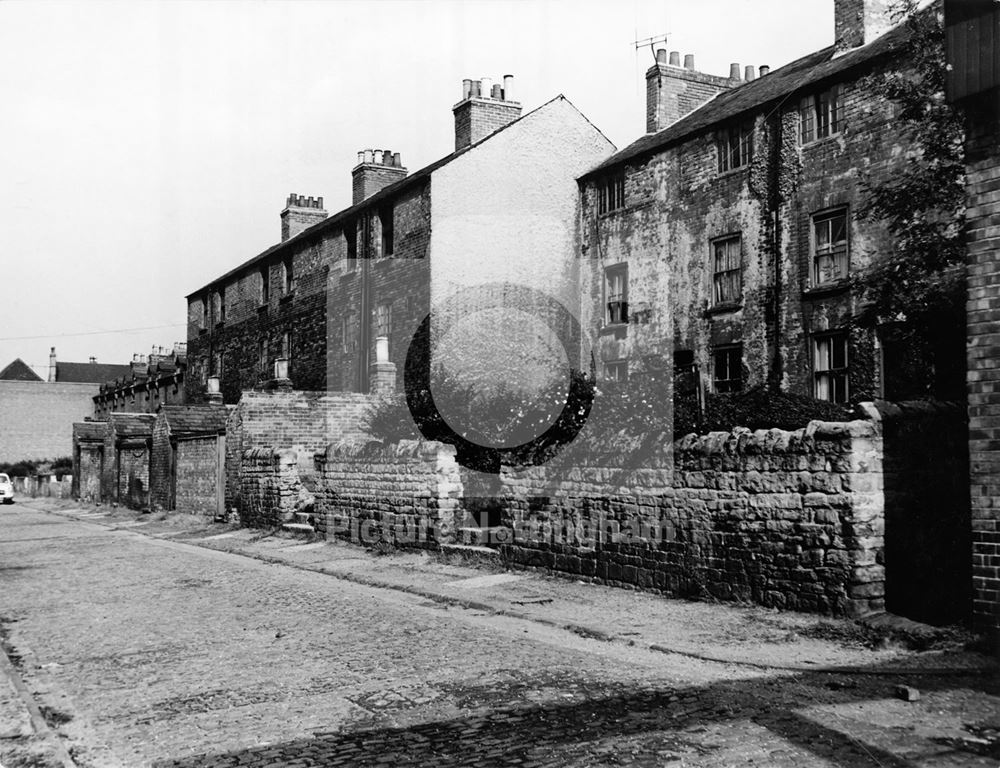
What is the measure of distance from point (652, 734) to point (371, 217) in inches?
987

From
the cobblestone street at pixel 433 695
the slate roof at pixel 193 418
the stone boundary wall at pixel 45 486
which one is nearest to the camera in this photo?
the cobblestone street at pixel 433 695

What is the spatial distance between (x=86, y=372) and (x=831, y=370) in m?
75.9

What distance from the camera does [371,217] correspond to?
28891 millimetres

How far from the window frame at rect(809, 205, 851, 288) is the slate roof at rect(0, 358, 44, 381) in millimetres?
76009

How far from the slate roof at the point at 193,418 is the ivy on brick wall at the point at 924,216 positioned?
21.6 m

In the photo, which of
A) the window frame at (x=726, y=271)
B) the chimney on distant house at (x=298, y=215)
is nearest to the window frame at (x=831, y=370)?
the window frame at (x=726, y=271)

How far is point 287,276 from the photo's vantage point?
116ft

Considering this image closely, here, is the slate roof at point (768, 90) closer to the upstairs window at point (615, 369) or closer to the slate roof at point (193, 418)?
the upstairs window at point (615, 369)

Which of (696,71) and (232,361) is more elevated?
(696,71)

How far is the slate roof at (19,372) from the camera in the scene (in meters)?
79.8

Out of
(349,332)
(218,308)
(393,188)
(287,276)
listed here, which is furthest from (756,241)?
(218,308)

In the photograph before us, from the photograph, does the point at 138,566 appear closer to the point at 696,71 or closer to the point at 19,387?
the point at 696,71

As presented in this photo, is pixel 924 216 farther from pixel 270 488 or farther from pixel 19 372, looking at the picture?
pixel 19 372

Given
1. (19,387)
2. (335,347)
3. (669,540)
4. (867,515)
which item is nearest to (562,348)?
(335,347)
